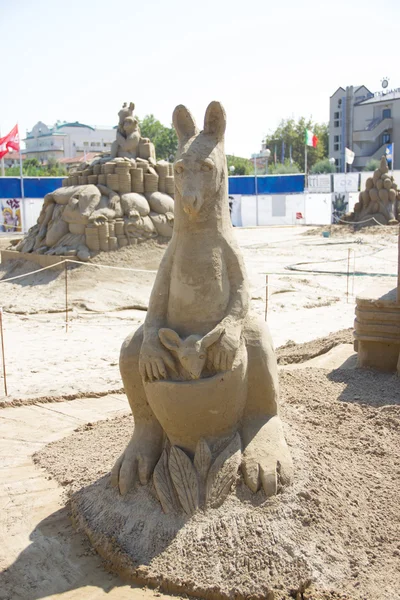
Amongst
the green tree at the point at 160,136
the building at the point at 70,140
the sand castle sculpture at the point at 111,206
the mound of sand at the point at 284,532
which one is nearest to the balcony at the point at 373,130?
the green tree at the point at 160,136

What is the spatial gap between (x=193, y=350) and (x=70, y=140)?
67928 millimetres

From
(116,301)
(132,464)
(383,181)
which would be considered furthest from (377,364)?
(383,181)

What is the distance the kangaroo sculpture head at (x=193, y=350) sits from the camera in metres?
3.32

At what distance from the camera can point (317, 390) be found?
5.19 m

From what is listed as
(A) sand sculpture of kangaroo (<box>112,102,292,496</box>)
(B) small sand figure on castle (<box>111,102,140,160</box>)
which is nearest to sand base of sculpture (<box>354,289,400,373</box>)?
(A) sand sculpture of kangaroo (<box>112,102,292,496</box>)

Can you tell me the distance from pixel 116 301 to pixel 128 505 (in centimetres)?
746

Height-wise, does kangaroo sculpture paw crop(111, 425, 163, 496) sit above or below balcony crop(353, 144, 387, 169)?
below

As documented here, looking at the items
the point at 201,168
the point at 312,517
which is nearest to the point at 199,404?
the point at 312,517

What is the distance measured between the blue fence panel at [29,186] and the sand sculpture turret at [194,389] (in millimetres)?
21182

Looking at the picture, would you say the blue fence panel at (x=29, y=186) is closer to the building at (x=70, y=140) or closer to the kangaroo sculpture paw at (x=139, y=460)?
the kangaroo sculpture paw at (x=139, y=460)

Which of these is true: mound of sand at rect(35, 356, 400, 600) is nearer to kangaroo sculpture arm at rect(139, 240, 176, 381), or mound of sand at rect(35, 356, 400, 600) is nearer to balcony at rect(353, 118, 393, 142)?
kangaroo sculpture arm at rect(139, 240, 176, 381)

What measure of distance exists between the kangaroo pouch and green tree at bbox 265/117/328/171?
48.1 meters

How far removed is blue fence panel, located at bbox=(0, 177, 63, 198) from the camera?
23.4 m

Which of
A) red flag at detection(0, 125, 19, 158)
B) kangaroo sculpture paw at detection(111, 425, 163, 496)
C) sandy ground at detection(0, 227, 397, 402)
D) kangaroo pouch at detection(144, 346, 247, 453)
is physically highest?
red flag at detection(0, 125, 19, 158)
